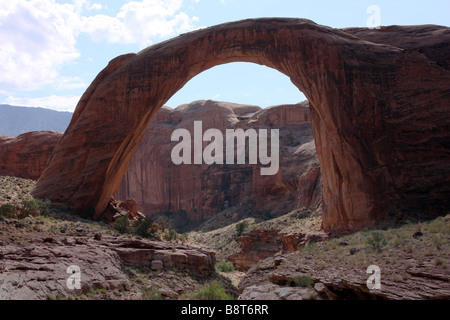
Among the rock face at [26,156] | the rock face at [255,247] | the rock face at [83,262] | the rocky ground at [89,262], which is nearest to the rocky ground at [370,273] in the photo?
the rocky ground at [89,262]

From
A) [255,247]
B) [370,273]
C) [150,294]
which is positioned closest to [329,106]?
[370,273]

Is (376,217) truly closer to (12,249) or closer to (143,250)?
(143,250)

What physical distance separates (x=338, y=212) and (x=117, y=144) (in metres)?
11.1

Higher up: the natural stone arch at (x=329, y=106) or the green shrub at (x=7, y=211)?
the natural stone arch at (x=329, y=106)

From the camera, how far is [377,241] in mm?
13820

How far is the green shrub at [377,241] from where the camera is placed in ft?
43.6

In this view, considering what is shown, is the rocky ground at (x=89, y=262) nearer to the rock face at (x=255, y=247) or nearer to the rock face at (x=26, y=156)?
the rock face at (x=255, y=247)

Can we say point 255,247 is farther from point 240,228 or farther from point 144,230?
point 144,230

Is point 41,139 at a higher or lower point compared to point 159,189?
higher

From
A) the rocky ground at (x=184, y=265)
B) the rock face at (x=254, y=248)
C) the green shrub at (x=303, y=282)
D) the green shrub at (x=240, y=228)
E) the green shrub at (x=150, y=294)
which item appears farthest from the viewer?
the green shrub at (x=240, y=228)

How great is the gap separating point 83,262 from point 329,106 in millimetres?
12517

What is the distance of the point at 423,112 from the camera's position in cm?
1848

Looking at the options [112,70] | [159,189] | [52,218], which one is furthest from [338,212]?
[159,189]

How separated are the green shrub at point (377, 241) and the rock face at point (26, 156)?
938 inches
